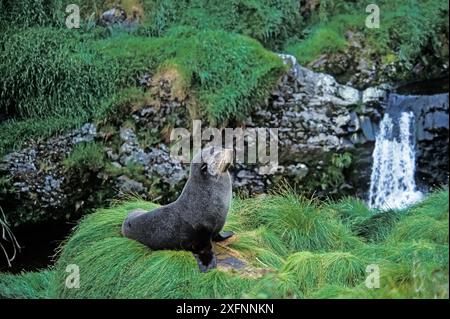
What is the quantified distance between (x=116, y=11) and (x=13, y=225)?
4.43 metres

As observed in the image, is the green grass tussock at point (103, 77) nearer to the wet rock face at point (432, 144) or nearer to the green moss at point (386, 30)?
the green moss at point (386, 30)

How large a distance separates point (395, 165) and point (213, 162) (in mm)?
5285

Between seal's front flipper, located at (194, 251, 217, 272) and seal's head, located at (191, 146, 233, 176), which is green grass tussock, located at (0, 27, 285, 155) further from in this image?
seal's front flipper, located at (194, 251, 217, 272)

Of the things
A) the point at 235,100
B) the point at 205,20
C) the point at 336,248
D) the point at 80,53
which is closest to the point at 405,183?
the point at 235,100

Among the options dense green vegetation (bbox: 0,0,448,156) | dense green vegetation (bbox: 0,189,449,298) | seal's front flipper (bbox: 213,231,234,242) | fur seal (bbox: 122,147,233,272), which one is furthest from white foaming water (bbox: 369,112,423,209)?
fur seal (bbox: 122,147,233,272)

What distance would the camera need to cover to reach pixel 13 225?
26.1 feet

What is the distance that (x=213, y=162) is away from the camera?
425cm

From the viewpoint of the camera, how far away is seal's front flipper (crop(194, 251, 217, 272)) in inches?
165

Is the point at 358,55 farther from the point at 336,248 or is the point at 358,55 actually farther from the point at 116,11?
the point at 336,248

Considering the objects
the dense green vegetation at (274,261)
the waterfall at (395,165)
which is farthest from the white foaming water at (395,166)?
the dense green vegetation at (274,261)

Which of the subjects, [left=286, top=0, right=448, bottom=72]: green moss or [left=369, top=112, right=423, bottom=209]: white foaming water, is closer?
[left=369, top=112, right=423, bottom=209]: white foaming water

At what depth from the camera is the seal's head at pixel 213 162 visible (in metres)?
4.23

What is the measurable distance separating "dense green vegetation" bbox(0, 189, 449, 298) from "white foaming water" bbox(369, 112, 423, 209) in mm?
2624

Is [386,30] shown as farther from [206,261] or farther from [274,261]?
[206,261]
